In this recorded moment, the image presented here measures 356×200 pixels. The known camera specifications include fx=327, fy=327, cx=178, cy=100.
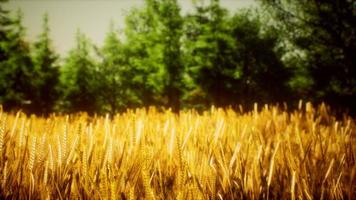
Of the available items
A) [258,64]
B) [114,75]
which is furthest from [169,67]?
[258,64]

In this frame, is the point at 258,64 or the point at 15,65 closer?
the point at 15,65

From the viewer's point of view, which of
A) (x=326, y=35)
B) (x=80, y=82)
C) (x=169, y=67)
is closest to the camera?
(x=326, y=35)

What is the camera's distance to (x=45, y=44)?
30.6 m

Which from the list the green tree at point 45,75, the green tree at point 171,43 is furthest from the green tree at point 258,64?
the green tree at point 45,75

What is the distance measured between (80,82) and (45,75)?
3432 mm

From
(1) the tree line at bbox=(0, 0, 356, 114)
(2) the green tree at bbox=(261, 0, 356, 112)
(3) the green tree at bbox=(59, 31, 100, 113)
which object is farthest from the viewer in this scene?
(3) the green tree at bbox=(59, 31, 100, 113)

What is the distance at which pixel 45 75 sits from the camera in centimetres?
2920

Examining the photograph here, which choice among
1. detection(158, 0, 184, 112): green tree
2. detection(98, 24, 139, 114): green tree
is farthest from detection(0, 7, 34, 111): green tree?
detection(158, 0, 184, 112): green tree

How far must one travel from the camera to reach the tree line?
25891 mm

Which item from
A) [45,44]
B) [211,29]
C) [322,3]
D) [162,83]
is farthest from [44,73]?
[322,3]

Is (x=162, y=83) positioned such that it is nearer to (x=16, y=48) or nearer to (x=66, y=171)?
(x=16, y=48)

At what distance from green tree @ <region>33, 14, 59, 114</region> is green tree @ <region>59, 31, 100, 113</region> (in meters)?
1.12

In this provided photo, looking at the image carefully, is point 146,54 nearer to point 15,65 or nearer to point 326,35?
point 15,65

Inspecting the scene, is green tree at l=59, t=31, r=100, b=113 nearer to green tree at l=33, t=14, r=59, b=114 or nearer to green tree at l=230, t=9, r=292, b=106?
green tree at l=33, t=14, r=59, b=114
